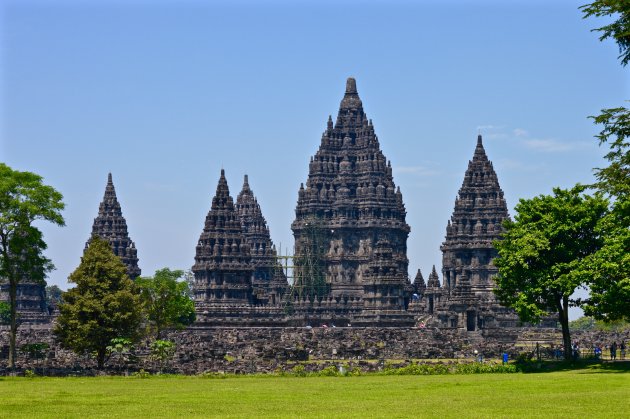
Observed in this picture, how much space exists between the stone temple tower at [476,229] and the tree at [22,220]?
102 metres

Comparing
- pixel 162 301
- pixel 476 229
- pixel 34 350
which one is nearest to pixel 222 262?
pixel 476 229

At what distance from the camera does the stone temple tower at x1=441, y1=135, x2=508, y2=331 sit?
19262 centimetres

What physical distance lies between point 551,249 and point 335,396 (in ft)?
92.3

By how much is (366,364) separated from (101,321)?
19.2m

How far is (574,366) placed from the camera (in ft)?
277

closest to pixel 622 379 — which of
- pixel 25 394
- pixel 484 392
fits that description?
pixel 484 392

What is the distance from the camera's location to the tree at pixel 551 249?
86000 mm

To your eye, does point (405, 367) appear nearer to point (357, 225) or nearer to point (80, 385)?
point (80, 385)

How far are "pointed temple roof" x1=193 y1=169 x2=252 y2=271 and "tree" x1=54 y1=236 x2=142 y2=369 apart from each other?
290 ft

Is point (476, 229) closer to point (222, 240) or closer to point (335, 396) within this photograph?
point (222, 240)

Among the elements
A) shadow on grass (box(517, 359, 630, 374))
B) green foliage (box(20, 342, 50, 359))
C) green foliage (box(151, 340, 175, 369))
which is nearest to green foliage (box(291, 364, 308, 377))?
green foliage (box(151, 340, 175, 369))

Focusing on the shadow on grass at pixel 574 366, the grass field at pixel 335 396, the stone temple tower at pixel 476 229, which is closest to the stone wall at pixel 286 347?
the grass field at pixel 335 396

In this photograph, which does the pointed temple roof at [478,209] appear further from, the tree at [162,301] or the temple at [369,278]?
the tree at [162,301]

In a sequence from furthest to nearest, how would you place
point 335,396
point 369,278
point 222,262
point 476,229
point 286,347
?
point 476,229 < point 222,262 < point 369,278 < point 286,347 < point 335,396
